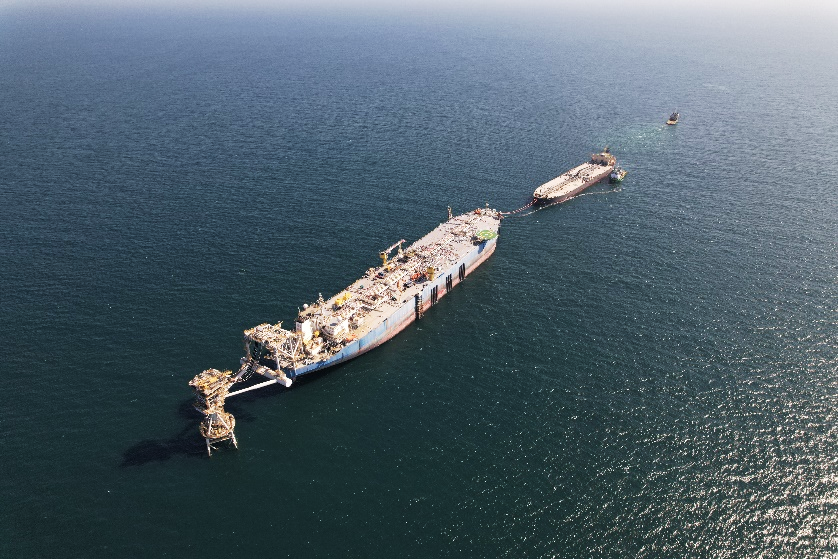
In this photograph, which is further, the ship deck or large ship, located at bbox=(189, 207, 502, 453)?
the ship deck

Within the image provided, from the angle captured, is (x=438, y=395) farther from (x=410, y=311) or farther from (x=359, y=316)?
(x=359, y=316)

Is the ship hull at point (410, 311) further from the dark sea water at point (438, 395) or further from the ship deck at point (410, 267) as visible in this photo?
the dark sea water at point (438, 395)

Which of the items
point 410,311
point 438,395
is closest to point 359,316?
point 410,311

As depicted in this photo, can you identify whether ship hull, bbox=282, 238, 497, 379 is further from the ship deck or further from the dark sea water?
the dark sea water

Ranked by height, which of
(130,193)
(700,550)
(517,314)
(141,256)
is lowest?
(700,550)

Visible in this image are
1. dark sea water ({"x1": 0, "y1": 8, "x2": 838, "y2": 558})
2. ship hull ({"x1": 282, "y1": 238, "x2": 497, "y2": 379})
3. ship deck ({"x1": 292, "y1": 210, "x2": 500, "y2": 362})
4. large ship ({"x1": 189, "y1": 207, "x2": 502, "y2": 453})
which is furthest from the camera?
ship deck ({"x1": 292, "y1": 210, "x2": 500, "y2": 362})

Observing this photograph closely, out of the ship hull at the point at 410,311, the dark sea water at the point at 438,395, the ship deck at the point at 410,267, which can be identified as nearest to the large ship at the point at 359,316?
the ship hull at the point at 410,311

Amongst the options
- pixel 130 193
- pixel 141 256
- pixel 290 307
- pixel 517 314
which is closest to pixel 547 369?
pixel 517 314

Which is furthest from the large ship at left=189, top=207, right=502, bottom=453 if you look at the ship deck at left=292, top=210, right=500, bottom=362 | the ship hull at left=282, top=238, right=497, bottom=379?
the ship deck at left=292, top=210, right=500, bottom=362

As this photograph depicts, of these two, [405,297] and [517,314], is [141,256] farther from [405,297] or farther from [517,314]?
[517,314]
